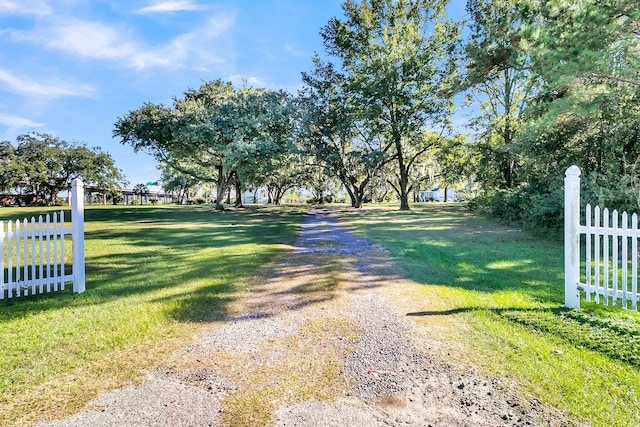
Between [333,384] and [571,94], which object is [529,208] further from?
[333,384]

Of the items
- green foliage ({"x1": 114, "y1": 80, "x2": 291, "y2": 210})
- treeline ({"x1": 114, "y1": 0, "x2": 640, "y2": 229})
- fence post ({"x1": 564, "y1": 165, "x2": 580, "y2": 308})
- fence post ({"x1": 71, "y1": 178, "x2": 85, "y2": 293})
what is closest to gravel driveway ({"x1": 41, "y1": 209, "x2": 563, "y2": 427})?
fence post ({"x1": 564, "y1": 165, "x2": 580, "y2": 308})

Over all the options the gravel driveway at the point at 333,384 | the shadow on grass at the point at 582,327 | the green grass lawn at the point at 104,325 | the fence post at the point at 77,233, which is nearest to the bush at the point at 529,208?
the shadow on grass at the point at 582,327

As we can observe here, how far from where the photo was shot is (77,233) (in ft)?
16.5

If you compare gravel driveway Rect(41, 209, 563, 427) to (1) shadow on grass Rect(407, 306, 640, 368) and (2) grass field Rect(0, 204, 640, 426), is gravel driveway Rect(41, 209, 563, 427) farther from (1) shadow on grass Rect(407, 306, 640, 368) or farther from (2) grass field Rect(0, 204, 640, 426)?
(1) shadow on grass Rect(407, 306, 640, 368)

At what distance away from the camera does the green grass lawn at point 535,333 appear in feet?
7.74

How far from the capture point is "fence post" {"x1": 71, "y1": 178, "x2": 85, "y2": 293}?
16.3 ft

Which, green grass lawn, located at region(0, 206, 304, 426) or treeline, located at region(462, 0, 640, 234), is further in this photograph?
treeline, located at region(462, 0, 640, 234)

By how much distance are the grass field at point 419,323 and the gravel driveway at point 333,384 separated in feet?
0.70

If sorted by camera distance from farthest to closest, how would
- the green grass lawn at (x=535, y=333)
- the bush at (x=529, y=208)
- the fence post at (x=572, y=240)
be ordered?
the bush at (x=529, y=208) < the fence post at (x=572, y=240) < the green grass lawn at (x=535, y=333)

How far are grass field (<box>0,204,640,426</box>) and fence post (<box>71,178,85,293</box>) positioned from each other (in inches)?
8.8

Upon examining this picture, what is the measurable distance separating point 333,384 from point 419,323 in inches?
Answer: 61.6

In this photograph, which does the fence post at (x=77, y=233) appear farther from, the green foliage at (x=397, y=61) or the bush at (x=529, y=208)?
the green foliage at (x=397, y=61)

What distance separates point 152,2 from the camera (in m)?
10.5

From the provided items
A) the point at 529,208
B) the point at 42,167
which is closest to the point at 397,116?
the point at 529,208
